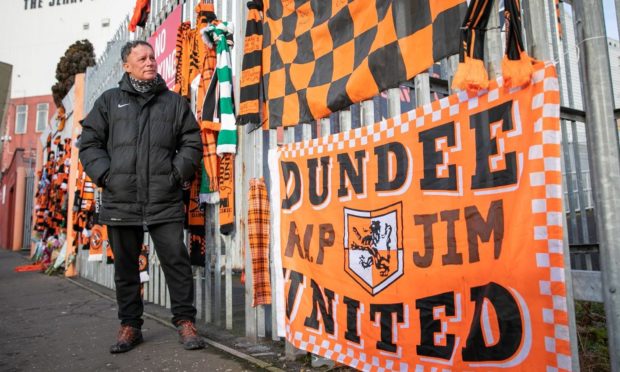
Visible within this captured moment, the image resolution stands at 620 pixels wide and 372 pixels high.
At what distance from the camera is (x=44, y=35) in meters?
32.6

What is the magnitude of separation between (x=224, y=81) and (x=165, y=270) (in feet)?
5.38

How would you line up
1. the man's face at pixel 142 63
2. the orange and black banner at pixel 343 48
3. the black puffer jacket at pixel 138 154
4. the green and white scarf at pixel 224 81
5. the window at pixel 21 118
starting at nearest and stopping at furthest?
the orange and black banner at pixel 343 48, the black puffer jacket at pixel 138 154, the man's face at pixel 142 63, the green and white scarf at pixel 224 81, the window at pixel 21 118

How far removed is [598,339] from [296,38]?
9.42ft

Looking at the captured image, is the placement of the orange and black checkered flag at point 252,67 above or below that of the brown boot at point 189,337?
above

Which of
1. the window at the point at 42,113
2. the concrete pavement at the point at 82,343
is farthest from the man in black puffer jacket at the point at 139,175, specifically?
the window at the point at 42,113

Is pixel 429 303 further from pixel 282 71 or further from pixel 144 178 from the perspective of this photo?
pixel 144 178

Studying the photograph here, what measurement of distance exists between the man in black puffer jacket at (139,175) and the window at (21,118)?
34.6 meters

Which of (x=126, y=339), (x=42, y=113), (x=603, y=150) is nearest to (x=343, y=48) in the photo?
(x=603, y=150)

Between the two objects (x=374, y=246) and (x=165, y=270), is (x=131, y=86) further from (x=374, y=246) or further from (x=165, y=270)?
(x=374, y=246)

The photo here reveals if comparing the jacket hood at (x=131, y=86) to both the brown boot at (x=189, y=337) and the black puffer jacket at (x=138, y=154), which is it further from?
the brown boot at (x=189, y=337)

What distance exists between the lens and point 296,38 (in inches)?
123

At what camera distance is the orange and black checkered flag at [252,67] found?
3.42m

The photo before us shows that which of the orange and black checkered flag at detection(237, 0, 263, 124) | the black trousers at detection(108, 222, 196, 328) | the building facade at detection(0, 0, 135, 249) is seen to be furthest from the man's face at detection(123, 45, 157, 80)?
the building facade at detection(0, 0, 135, 249)

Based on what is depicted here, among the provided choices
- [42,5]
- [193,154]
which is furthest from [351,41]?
[42,5]
